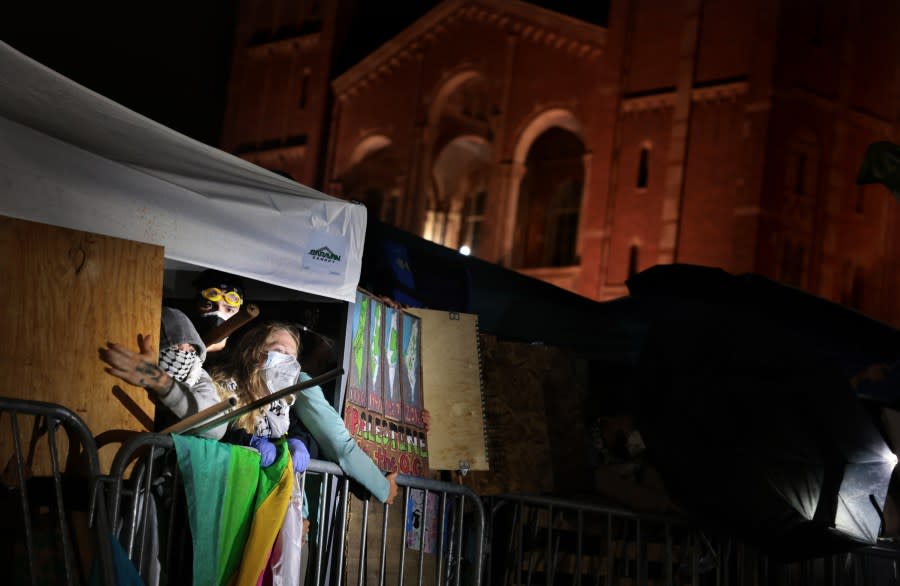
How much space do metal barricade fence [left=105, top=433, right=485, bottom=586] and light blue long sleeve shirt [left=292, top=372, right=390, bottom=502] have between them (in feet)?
0.29

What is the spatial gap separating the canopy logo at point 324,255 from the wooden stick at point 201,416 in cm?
111

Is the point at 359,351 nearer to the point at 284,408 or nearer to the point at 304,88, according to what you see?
the point at 284,408

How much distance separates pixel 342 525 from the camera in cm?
680

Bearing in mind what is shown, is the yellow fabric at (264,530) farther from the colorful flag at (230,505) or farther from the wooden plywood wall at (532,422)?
the wooden plywood wall at (532,422)

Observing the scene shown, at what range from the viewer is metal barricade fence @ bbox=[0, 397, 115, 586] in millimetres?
4855

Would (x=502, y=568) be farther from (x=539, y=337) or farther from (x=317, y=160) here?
(x=317, y=160)

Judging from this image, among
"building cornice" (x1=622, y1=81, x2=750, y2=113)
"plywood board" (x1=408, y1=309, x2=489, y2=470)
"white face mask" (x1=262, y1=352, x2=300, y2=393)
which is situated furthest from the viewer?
"building cornice" (x1=622, y1=81, x2=750, y2=113)

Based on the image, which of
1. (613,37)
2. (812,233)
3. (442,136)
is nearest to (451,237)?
(442,136)

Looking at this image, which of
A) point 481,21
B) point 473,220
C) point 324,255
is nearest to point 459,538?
point 324,255

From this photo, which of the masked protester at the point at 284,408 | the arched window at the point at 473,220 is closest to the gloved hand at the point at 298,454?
the masked protester at the point at 284,408

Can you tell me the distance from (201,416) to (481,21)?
27.3 meters

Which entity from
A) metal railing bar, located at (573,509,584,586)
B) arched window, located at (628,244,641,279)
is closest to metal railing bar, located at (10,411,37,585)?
metal railing bar, located at (573,509,584,586)

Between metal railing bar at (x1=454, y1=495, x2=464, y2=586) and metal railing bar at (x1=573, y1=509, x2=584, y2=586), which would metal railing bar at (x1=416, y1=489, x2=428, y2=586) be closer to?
metal railing bar at (x1=454, y1=495, x2=464, y2=586)

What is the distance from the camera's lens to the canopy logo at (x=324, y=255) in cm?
679
